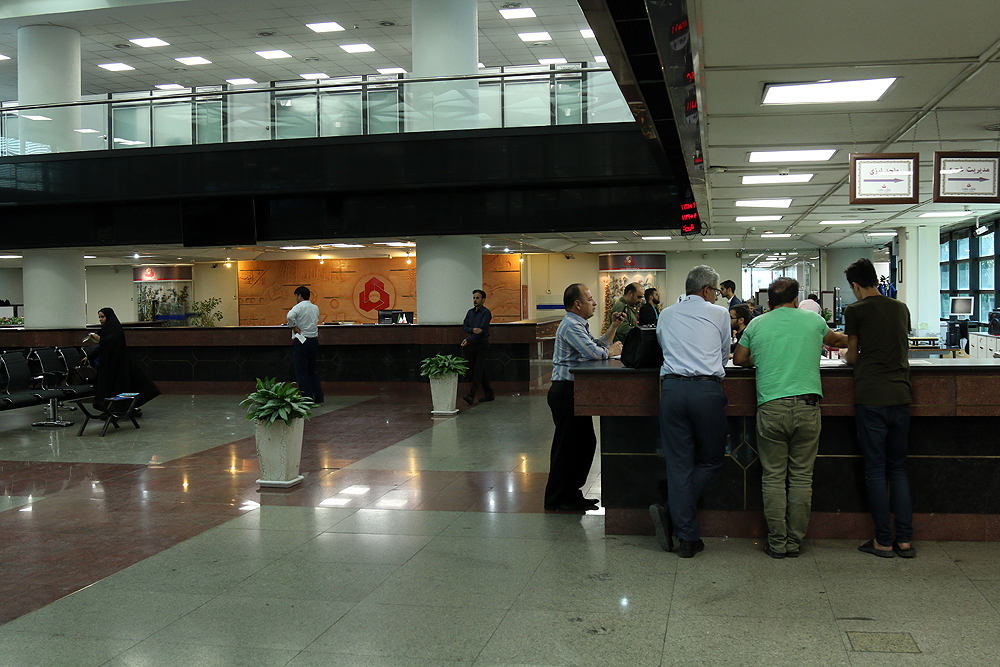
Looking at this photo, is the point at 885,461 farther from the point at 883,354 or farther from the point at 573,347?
the point at 573,347

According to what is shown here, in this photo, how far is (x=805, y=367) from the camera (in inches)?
193

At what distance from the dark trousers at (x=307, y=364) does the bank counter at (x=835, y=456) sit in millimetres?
7872

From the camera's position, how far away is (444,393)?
11.5 metres

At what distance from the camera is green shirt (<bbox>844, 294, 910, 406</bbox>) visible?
16.1 feet

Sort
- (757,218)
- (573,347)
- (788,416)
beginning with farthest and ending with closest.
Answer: (757,218), (573,347), (788,416)

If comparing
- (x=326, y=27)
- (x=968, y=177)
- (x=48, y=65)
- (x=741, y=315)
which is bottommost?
(x=741, y=315)

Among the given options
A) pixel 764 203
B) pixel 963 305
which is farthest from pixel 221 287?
pixel 963 305

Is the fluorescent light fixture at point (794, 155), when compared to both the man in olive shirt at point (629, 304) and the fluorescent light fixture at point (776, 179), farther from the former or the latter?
the man in olive shirt at point (629, 304)

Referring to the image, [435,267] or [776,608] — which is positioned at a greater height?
[435,267]

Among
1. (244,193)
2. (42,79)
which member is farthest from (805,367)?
(42,79)

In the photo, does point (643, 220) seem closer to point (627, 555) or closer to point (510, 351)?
point (510, 351)

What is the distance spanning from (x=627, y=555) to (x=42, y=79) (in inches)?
589

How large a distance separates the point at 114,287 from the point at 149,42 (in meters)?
11.1

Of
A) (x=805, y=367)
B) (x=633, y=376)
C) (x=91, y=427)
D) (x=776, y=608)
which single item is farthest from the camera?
(x=91, y=427)
